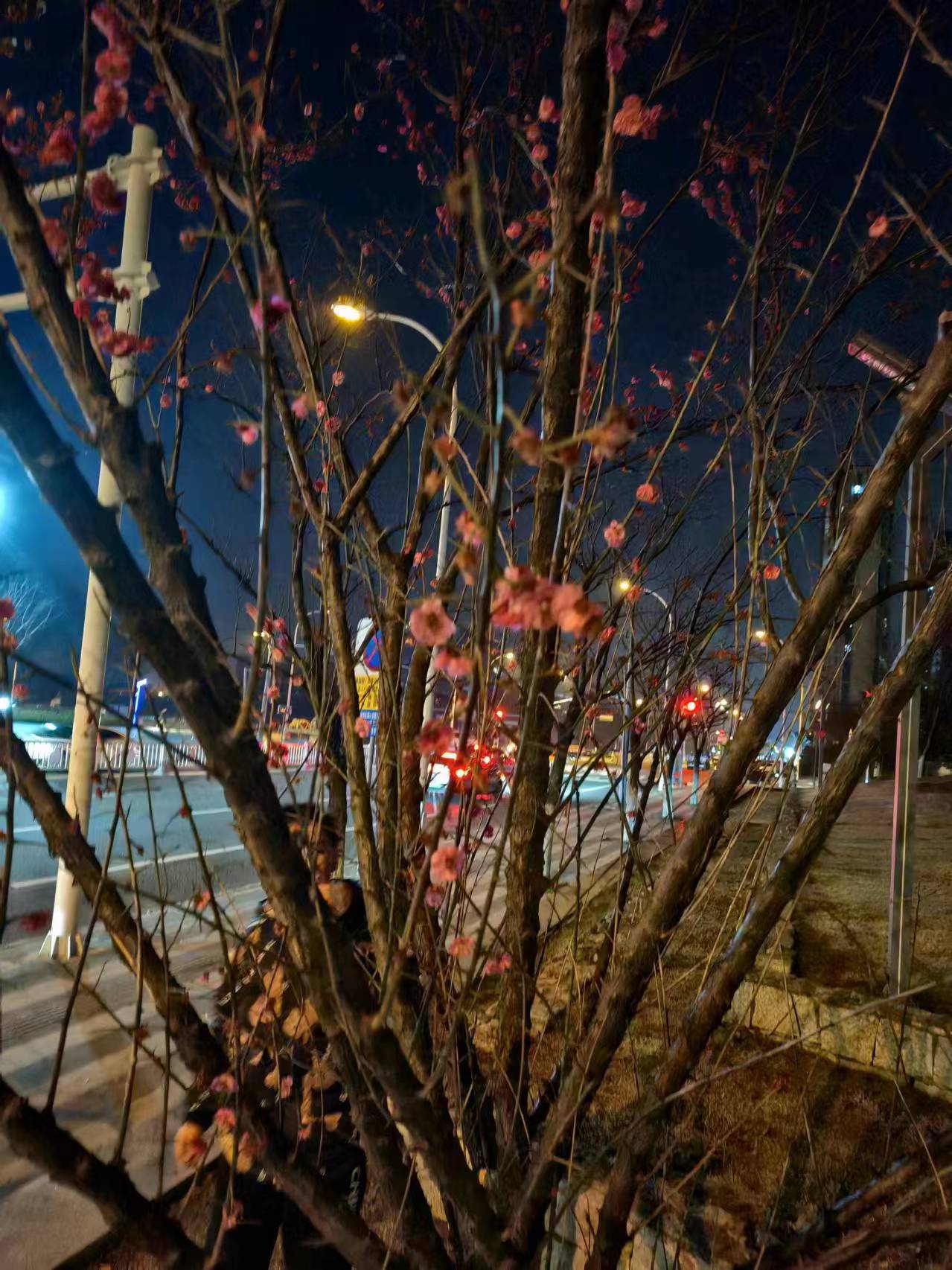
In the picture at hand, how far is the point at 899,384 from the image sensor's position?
2.88m

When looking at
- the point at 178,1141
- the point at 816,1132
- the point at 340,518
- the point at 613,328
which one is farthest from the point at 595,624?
the point at 816,1132

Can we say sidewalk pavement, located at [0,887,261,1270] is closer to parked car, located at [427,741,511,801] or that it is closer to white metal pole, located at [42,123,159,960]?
white metal pole, located at [42,123,159,960]

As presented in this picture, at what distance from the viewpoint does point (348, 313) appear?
3.96 metres

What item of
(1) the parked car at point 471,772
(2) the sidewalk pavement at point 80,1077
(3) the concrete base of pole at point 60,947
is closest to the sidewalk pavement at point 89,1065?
(2) the sidewalk pavement at point 80,1077

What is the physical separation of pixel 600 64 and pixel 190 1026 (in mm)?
2615

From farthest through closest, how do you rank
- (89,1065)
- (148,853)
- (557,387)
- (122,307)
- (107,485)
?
(148,853) → (122,307) → (107,485) → (89,1065) → (557,387)

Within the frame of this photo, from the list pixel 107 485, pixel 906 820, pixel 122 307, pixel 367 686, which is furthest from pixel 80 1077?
pixel 122 307

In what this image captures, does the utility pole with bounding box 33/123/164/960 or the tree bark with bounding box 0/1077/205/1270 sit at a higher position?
the utility pole with bounding box 33/123/164/960

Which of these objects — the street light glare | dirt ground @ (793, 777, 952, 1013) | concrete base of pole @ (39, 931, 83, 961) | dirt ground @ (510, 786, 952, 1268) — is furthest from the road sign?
concrete base of pole @ (39, 931, 83, 961)

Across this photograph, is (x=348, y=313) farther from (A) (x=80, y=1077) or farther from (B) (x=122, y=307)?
(A) (x=80, y=1077)

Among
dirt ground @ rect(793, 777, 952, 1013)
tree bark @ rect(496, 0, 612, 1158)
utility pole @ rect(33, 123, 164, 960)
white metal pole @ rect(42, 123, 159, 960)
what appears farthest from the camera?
utility pole @ rect(33, 123, 164, 960)

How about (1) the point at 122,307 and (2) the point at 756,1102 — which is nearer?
(2) the point at 756,1102

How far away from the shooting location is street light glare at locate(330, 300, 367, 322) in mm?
3951

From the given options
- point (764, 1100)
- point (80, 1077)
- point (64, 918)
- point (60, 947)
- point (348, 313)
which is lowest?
point (80, 1077)
